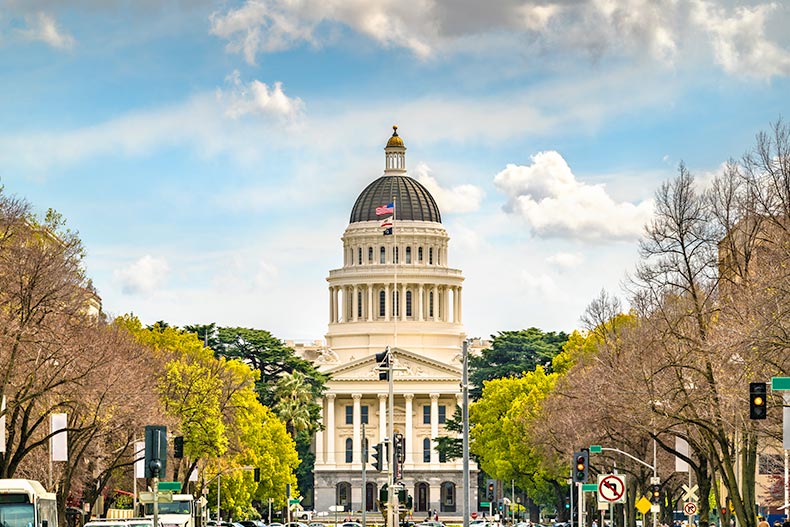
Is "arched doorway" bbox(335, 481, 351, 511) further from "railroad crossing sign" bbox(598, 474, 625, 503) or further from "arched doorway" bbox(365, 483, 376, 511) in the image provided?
"railroad crossing sign" bbox(598, 474, 625, 503)

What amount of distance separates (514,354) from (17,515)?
435ft

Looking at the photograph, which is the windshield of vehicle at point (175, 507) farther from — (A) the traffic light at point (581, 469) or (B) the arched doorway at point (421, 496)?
(B) the arched doorway at point (421, 496)

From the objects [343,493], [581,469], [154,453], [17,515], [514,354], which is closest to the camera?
[154,453]

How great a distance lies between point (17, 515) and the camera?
41.9 metres

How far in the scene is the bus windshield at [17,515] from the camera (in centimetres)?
4155

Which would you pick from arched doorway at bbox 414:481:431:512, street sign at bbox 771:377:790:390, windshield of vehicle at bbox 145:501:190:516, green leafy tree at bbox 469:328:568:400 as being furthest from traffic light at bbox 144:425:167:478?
arched doorway at bbox 414:481:431:512

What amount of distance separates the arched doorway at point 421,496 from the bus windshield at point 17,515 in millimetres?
158005

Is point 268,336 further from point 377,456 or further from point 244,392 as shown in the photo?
point 377,456

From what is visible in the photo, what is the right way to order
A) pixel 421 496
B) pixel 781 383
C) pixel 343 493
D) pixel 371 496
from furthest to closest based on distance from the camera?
pixel 421 496 → pixel 371 496 → pixel 343 493 → pixel 781 383

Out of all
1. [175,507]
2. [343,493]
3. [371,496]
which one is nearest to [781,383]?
[175,507]

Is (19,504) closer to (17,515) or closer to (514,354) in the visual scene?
(17,515)

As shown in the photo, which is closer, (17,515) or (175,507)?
(17,515)

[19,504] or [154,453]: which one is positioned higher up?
[154,453]

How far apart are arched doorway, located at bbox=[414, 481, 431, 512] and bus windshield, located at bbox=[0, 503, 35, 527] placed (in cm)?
15801
